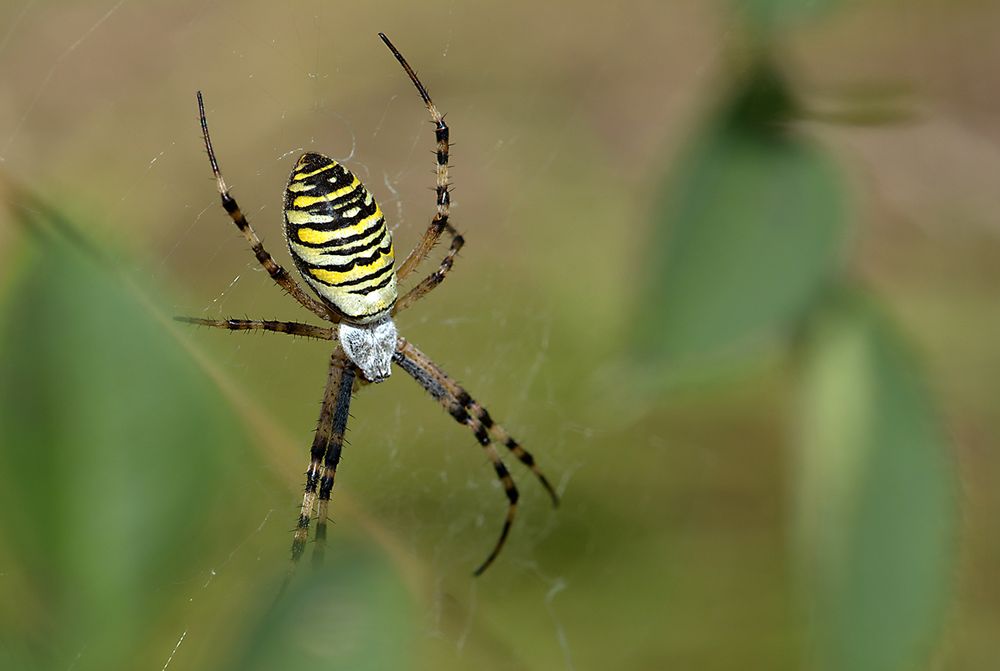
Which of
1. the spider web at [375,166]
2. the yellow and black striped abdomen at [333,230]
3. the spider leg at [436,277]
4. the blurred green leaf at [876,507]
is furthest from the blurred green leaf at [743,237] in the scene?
the spider web at [375,166]

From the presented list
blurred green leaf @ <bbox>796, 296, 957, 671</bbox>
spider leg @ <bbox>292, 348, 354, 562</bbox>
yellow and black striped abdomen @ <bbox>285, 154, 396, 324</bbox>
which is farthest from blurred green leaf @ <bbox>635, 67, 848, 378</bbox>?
spider leg @ <bbox>292, 348, 354, 562</bbox>

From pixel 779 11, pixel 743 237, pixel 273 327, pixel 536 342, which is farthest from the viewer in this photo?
pixel 536 342

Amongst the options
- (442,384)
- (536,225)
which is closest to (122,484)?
(442,384)

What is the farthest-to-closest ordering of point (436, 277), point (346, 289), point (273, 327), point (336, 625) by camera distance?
point (436, 277)
point (273, 327)
point (346, 289)
point (336, 625)

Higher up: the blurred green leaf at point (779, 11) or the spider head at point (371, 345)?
the blurred green leaf at point (779, 11)

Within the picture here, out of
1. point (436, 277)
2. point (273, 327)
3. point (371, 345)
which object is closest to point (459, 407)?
point (371, 345)

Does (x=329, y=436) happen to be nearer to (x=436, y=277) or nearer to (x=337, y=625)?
(x=436, y=277)

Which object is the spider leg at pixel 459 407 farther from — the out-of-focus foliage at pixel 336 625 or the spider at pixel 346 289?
the out-of-focus foliage at pixel 336 625
